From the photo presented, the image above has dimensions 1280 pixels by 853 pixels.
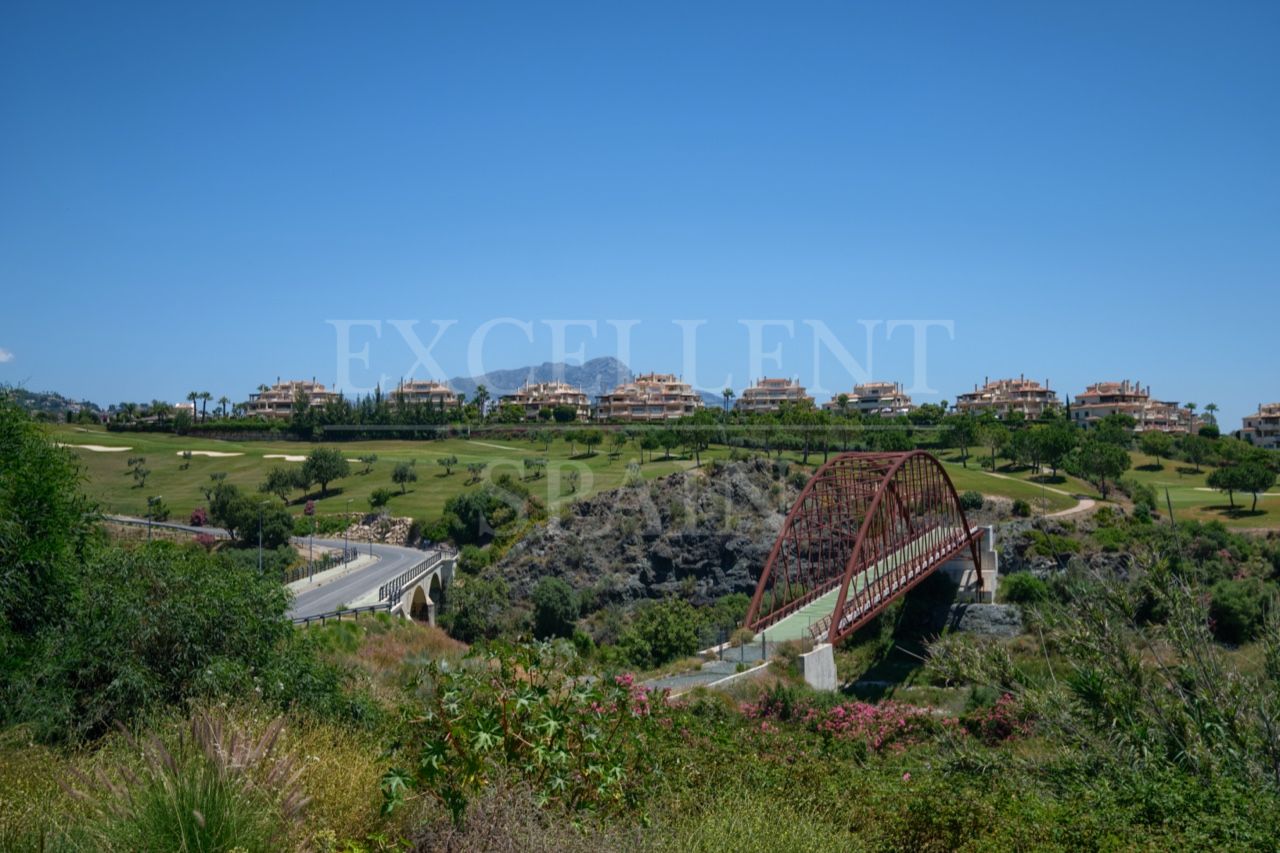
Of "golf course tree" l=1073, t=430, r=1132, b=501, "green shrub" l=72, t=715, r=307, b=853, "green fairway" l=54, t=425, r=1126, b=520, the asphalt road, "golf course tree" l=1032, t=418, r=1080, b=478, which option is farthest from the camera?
"golf course tree" l=1032, t=418, r=1080, b=478

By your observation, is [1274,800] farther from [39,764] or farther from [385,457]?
[385,457]

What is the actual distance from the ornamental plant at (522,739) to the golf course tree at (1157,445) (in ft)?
248

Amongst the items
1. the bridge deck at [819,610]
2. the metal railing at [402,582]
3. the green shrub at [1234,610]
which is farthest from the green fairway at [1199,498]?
the metal railing at [402,582]

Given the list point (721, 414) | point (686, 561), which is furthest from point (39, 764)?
point (721, 414)

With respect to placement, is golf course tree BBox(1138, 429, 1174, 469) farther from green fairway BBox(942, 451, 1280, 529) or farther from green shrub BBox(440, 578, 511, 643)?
green shrub BBox(440, 578, 511, 643)

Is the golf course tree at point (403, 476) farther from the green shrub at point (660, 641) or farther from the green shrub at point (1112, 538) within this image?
the green shrub at point (1112, 538)

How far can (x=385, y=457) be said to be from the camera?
79.9 meters

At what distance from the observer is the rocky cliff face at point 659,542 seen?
51.8m

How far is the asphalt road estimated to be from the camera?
105 ft

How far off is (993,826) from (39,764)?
7809 mm

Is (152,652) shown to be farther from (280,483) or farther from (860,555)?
(280,483)

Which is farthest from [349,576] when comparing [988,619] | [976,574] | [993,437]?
[993,437]

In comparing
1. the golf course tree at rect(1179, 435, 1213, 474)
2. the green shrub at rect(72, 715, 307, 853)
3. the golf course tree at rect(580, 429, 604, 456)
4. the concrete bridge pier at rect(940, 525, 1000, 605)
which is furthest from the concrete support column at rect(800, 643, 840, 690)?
the golf course tree at rect(1179, 435, 1213, 474)

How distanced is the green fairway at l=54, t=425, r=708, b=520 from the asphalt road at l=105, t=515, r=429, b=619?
5.64m
